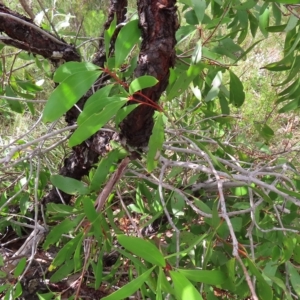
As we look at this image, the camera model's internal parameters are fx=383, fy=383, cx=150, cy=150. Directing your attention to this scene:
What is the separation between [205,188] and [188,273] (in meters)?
0.48

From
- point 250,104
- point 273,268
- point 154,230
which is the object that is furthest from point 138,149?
point 250,104

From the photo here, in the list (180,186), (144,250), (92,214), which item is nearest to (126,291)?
(144,250)

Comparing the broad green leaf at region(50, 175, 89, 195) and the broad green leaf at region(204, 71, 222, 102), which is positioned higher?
the broad green leaf at region(204, 71, 222, 102)

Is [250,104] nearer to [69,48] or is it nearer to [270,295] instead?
[69,48]

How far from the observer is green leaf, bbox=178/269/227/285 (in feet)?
1.66

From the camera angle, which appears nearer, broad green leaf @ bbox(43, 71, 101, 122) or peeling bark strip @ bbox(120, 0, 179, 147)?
broad green leaf @ bbox(43, 71, 101, 122)

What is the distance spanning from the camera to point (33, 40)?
77 centimetres

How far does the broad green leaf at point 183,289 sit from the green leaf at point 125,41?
298 mm

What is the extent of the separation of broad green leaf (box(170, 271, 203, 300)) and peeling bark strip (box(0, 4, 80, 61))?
0.51 metres

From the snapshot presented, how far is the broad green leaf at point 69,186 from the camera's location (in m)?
0.77

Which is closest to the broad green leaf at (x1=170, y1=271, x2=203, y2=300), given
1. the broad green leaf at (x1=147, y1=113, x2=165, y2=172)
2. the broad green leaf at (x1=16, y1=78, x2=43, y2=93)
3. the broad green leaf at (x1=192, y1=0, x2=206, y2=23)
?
the broad green leaf at (x1=147, y1=113, x2=165, y2=172)

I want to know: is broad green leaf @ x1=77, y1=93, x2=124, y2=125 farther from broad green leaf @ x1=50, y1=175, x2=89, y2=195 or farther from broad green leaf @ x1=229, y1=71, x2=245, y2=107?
broad green leaf @ x1=229, y1=71, x2=245, y2=107

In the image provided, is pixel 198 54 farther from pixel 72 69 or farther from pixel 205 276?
pixel 205 276

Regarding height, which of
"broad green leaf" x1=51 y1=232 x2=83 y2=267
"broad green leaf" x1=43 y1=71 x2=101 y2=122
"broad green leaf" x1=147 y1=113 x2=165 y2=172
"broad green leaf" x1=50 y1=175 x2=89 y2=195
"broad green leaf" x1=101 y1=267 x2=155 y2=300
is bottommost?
"broad green leaf" x1=51 y1=232 x2=83 y2=267
